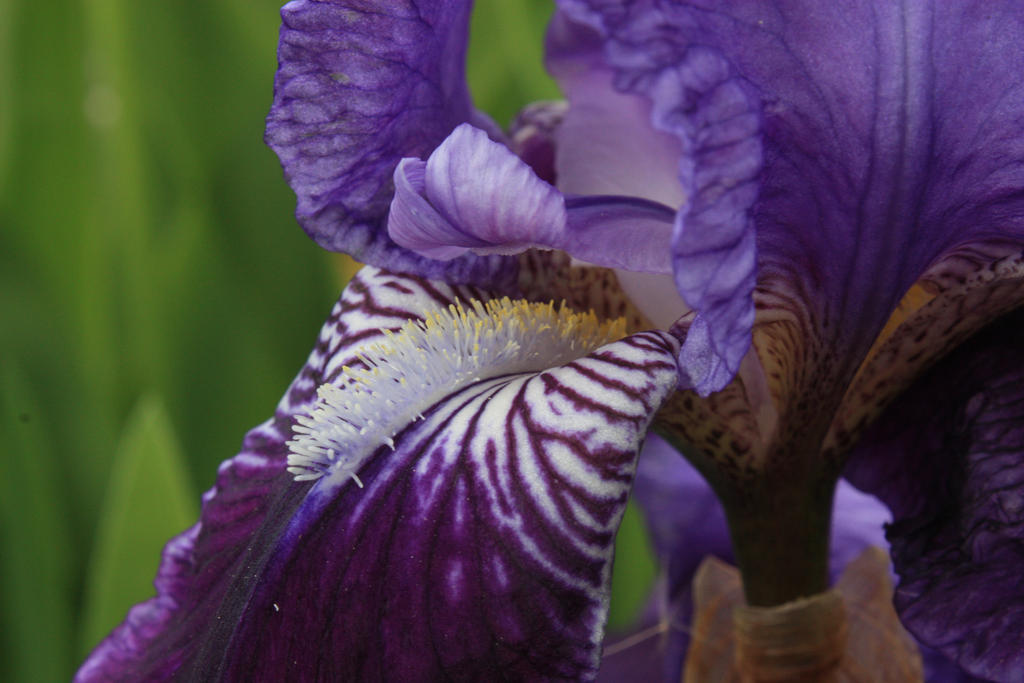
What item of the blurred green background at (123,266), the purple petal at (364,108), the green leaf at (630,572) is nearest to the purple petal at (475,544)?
the purple petal at (364,108)

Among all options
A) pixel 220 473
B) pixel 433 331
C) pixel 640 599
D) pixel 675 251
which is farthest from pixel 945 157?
pixel 640 599

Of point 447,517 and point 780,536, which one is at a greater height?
point 447,517

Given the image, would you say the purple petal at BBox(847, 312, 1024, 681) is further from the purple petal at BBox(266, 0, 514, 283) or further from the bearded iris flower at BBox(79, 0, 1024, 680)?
the purple petal at BBox(266, 0, 514, 283)

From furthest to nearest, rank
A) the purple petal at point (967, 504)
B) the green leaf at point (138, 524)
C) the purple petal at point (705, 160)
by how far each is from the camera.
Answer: the green leaf at point (138, 524) → the purple petal at point (967, 504) → the purple petal at point (705, 160)

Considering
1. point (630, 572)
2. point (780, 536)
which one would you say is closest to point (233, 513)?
point (780, 536)

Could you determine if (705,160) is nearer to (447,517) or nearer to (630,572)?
(447,517)

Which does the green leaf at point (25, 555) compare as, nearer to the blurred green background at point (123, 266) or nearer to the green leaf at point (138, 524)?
the blurred green background at point (123, 266)

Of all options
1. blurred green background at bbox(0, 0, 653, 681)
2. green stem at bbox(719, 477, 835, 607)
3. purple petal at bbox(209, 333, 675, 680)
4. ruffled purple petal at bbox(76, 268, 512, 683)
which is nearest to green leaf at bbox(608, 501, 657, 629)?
blurred green background at bbox(0, 0, 653, 681)
